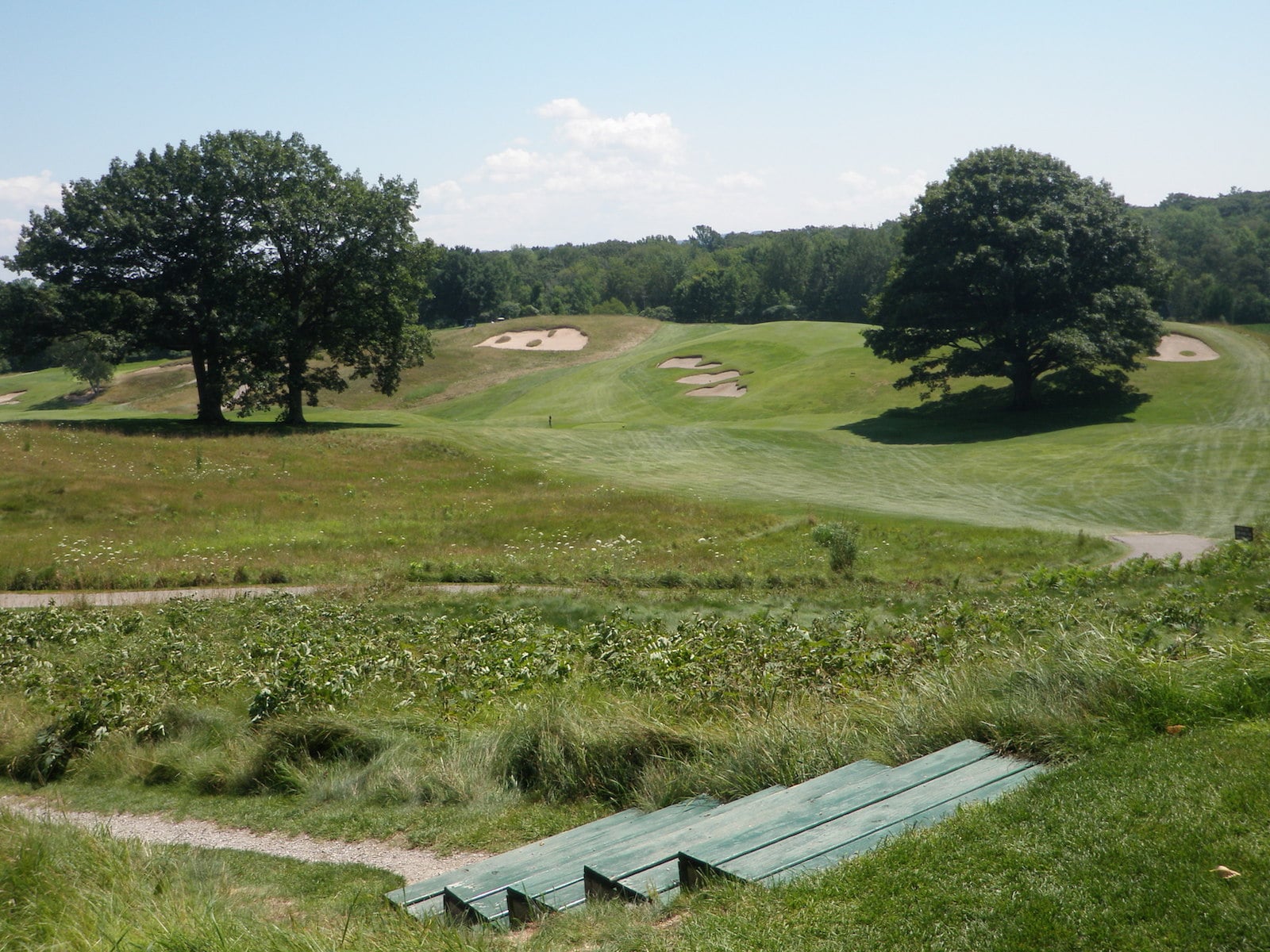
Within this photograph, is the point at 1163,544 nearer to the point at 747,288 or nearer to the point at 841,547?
the point at 841,547

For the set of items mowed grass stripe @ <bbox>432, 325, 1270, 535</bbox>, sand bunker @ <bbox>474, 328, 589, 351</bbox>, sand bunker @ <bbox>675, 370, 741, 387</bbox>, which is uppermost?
sand bunker @ <bbox>474, 328, 589, 351</bbox>

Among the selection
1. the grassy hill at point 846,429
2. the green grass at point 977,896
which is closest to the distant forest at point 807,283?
the grassy hill at point 846,429

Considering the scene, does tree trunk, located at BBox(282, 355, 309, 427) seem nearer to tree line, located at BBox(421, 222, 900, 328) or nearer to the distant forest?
the distant forest

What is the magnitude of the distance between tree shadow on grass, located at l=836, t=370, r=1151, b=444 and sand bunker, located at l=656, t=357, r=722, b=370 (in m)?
19.6

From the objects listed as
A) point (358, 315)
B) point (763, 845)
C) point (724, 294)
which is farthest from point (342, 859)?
point (724, 294)

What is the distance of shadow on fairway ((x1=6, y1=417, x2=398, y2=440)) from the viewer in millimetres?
42062

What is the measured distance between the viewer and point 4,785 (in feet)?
30.7

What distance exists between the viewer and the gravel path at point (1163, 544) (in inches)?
899

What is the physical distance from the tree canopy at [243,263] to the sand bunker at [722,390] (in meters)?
18.7

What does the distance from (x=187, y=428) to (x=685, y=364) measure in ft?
115

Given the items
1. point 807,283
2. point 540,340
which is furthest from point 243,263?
point 807,283

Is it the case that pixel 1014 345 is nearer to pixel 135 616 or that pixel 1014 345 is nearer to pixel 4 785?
pixel 135 616

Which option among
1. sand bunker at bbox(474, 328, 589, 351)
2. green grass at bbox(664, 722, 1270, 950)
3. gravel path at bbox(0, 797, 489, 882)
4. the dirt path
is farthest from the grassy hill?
green grass at bbox(664, 722, 1270, 950)

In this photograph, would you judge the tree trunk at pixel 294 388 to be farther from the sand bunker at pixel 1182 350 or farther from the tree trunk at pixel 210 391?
the sand bunker at pixel 1182 350
